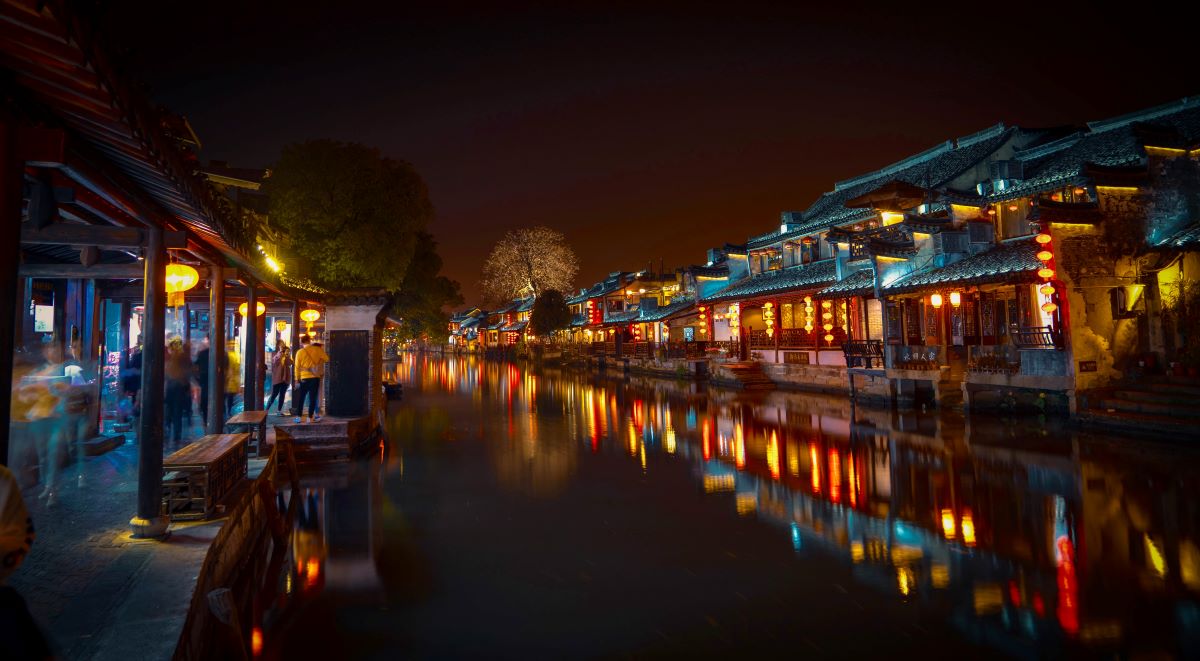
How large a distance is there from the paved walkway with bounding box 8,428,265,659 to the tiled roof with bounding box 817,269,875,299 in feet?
63.9

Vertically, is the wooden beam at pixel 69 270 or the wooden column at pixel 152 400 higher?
the wooden beam at pixel 69 270

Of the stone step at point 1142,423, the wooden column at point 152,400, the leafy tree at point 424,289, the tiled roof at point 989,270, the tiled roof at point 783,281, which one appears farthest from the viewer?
the tiled roof at point 783,281

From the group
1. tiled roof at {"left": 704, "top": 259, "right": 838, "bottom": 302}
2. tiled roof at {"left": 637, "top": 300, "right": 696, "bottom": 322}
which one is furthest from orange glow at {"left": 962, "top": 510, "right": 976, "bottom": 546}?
tiled roof at {"left": 637, "top": 300, "right": 696, "bottom": 322}

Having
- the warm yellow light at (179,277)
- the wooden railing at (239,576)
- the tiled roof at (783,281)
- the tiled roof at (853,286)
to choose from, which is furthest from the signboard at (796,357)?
the warm yellow light at (179,277)

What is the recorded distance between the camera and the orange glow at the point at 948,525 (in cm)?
654

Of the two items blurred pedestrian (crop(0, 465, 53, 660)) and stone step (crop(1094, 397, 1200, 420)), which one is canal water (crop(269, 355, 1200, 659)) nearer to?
stone step (crop(1094, 397, 1200, 420))

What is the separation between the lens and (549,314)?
49125 mm

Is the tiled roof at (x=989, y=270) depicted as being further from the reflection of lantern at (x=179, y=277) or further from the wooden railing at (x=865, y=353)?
the reflection of lantern at (x=179, y=277)

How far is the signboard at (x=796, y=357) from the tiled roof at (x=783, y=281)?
2.59 metres

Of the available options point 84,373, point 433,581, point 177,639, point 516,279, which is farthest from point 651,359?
point 177,639

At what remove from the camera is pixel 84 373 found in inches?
403

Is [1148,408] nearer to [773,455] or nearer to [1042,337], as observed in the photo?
[1042,337]

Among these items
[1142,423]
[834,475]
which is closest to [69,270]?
[834,475]

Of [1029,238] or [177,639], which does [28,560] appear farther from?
[1029,238]
